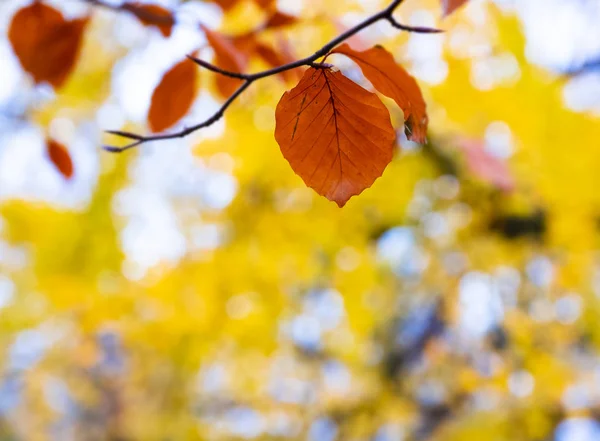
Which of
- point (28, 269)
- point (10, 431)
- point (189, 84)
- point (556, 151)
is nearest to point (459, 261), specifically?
point (556, 151)

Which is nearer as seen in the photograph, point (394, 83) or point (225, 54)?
point (394, 83)

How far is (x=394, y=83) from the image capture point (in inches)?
11.8

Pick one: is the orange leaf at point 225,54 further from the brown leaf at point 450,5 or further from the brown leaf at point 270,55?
the brown leaf at point 450,5

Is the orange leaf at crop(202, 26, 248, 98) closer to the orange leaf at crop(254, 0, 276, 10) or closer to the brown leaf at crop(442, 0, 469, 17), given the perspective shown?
the orange leaf at crop(254, 0, 276, 10)

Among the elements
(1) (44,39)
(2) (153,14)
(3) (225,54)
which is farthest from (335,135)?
(1) (44,39)

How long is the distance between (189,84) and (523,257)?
1356mm

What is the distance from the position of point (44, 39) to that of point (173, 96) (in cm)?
19

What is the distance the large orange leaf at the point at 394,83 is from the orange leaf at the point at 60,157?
1.94 feet

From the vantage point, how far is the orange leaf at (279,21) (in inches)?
21.9

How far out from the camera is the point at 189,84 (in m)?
0.51

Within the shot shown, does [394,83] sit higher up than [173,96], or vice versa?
[173,96]

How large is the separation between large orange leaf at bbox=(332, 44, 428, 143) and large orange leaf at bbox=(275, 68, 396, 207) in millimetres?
24

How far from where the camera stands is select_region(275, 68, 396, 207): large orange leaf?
0.27 meters

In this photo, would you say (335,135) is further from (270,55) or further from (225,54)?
(270,55)
